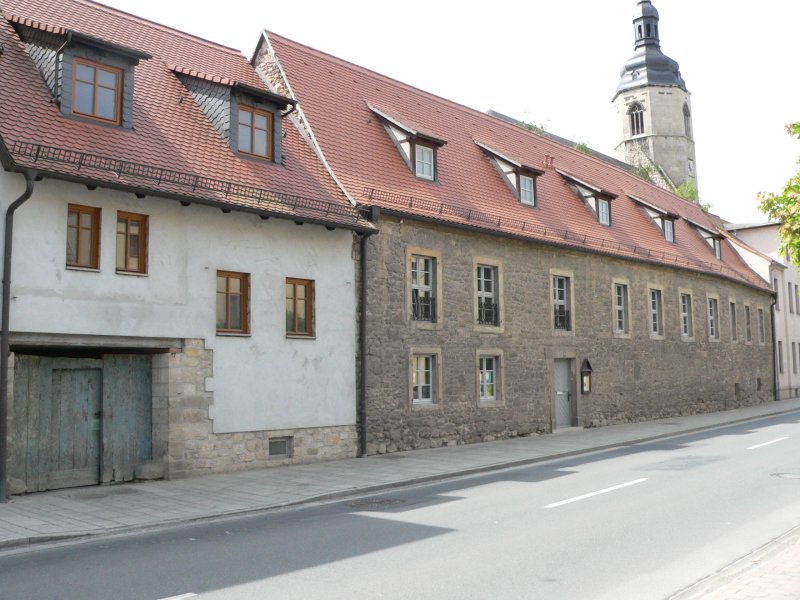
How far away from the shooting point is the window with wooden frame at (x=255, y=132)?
52.1ft

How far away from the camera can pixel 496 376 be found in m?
20.1

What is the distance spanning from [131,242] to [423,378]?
760cm

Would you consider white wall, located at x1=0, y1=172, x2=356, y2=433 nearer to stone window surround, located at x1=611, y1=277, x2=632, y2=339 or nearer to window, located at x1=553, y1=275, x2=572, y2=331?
window, located at x1=553, y1=275, x2=572, y2=331

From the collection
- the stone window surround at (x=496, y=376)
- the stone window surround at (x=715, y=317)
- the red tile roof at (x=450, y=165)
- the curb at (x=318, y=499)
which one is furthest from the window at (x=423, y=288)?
the stone window surround at (x=715, y=317)

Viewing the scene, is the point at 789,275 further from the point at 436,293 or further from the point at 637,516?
the point at 637,516

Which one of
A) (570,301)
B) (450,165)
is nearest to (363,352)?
(450,165)

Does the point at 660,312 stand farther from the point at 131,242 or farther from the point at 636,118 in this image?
the point at 636,118

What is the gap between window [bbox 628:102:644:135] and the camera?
74.0 metres

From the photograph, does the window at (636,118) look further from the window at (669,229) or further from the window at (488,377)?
the window at (488,377)

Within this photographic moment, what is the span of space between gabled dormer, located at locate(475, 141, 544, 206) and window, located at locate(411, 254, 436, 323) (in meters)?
5.29

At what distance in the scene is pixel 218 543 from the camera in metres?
8.35

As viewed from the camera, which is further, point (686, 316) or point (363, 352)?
point (686, 316)

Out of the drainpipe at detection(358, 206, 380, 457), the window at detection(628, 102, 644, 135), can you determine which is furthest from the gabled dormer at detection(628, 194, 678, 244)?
the window at detection(628, 102, 644, 135)

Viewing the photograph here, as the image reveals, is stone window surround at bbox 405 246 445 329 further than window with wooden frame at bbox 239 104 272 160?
Yes
